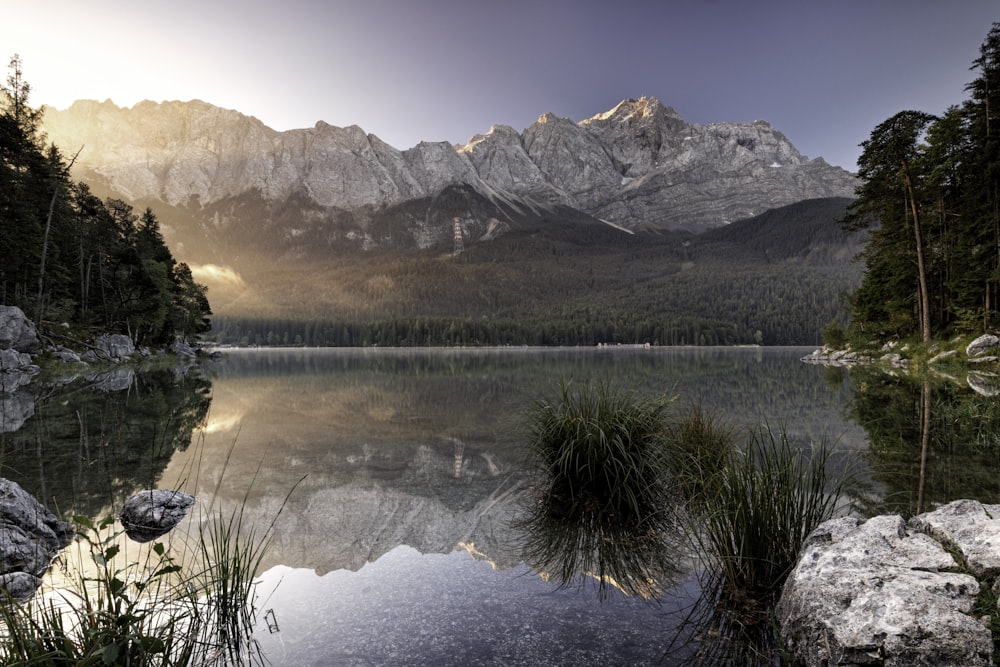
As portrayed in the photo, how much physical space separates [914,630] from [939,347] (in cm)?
2963

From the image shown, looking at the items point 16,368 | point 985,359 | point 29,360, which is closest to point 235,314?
point 29,360

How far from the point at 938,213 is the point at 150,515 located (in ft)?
115

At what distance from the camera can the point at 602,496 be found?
6973mm

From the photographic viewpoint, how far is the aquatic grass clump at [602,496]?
5.38 m

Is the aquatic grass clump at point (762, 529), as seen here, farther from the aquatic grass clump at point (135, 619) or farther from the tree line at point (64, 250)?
the tree line at point (64, 250)

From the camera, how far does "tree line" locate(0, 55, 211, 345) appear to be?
30516 mm

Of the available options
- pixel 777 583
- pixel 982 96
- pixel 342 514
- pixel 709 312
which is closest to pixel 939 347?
pixel 982 96

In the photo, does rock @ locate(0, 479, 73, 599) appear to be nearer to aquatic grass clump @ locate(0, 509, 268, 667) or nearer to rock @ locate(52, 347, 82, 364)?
aquatic grass clump @ locate(0, 509, 268, 667)

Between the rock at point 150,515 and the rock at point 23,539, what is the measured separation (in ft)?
1.91

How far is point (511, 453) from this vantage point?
36.1ft

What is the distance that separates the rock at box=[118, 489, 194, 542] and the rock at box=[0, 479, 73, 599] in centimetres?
58

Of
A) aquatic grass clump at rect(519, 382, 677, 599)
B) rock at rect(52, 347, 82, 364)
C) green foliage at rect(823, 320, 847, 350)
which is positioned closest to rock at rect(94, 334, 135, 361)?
rock at rect(52, 347, 82, 364)

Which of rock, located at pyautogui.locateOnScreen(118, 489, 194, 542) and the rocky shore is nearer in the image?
rock, located at pyautogui.locateOnScreen(118, 489, 194, 542)

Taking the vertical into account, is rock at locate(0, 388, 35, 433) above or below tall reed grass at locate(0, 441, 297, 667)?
below
